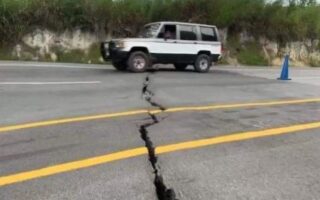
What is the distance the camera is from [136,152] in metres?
5.66

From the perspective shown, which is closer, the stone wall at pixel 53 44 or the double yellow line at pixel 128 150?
the double yellow line at pixel 128 150

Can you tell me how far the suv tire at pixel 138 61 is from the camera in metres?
17.1

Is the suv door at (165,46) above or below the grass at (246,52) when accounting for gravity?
above

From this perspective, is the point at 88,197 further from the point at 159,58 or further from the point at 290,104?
the point at 159,58

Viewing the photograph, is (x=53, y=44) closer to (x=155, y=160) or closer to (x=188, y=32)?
(x=188, y=32)

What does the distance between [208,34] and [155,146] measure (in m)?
13.6

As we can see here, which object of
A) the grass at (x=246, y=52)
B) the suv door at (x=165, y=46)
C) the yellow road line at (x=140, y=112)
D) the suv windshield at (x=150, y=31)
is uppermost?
the suv windshield at (x=150, y=31)

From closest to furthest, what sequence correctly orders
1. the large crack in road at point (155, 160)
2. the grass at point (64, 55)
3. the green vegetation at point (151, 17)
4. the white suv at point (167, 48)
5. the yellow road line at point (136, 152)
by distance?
the large crack in road at point (155, 160), the yellow road line at point (136, 152), the white suv at point (167, 48), the grass at point (64, 55), the green vegetation at point (151, 17)

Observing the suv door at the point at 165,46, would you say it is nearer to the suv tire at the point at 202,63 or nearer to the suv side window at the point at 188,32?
the suv side window at the point at 188,32

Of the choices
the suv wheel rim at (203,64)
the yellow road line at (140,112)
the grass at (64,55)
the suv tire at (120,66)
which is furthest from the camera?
the grass at (64,55)

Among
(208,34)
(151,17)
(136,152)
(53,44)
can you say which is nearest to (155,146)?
(136,152)

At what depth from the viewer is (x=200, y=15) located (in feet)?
88.4

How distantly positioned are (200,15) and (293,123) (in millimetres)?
19771

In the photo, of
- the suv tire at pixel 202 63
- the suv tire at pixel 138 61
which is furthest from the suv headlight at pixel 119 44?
the suv tire at pixel 202 63
